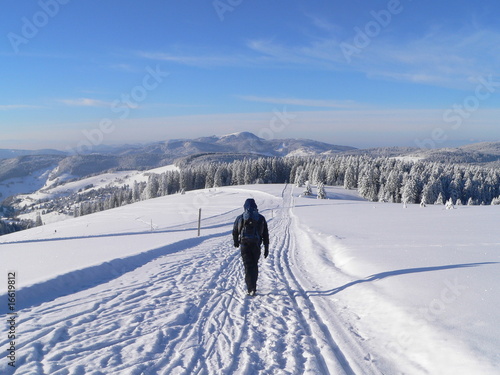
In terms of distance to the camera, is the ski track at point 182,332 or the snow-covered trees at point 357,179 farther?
the snow-covered trees at point 357,179

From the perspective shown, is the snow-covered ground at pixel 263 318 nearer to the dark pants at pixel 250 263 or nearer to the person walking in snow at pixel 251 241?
the dark pants at pixel 250 263

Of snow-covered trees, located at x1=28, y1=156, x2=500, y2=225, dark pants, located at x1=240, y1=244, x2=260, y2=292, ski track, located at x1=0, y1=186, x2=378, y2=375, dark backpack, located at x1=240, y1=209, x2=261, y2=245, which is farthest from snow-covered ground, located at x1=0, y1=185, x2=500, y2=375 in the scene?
snow-covered trees, located at x1=28, y1=156, x2=500, y2=225

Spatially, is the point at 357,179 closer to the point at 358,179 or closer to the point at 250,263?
the point at 358,179

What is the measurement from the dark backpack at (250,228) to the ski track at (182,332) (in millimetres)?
1303

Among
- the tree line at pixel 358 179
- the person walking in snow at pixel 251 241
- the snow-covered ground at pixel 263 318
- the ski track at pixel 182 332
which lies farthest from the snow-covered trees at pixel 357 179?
the ski track at pixel 182 332

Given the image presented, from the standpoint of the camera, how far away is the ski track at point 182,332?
368cm

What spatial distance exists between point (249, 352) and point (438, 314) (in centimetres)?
344

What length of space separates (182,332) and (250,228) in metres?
2.69

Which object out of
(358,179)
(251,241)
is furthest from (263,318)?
(358,179)

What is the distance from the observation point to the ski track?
3.68 m

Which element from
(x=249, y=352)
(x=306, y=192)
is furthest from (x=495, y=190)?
(x=249, y=352)

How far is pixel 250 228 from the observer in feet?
21.6

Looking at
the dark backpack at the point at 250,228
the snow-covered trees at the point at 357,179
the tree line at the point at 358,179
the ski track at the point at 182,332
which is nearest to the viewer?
the ski track at the point at 182,332

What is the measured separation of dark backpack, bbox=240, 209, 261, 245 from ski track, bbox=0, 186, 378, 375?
4.28ft
